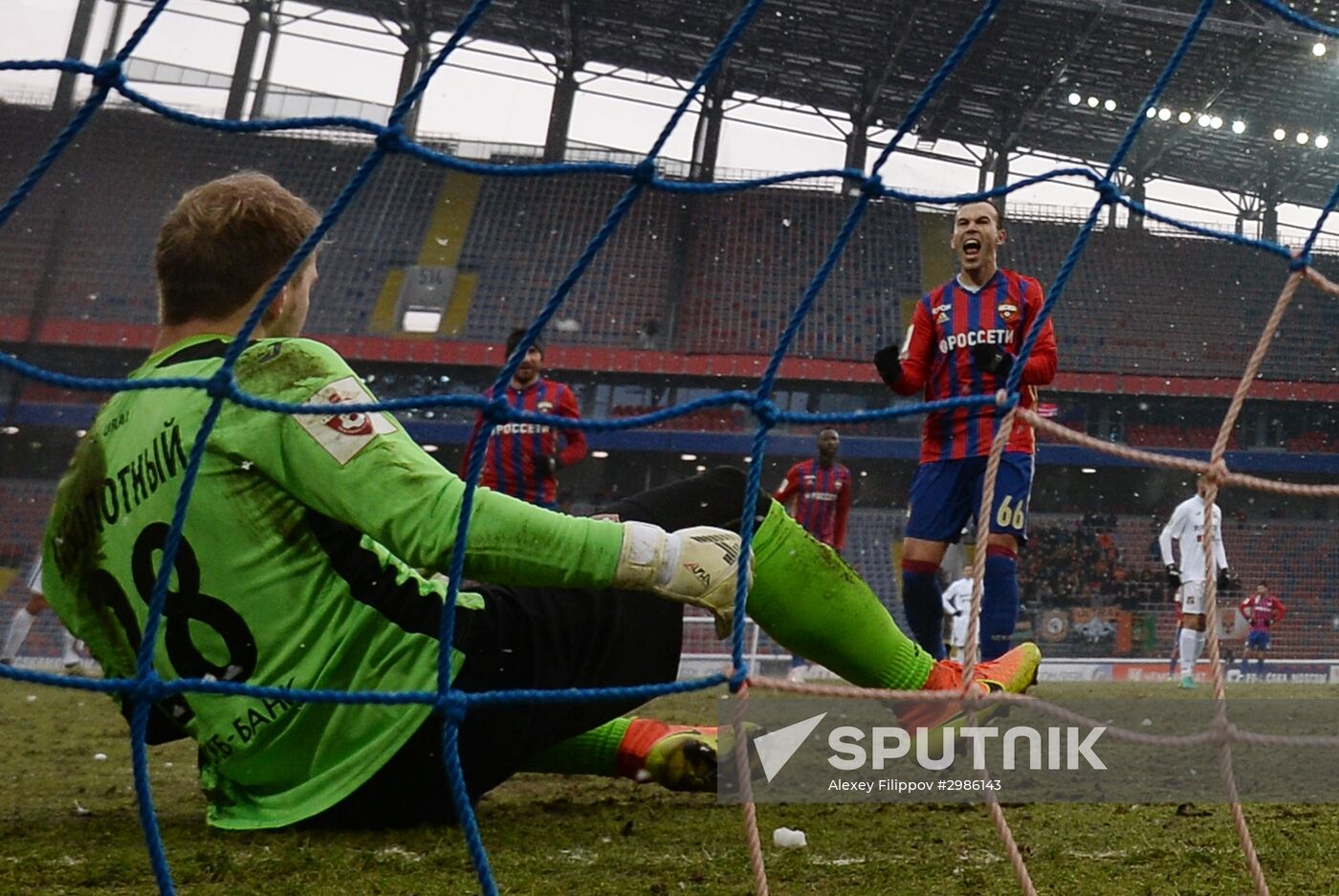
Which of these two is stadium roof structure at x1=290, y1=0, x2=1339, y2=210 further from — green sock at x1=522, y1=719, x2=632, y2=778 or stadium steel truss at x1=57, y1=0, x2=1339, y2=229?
green sock at x1=522, y1=719, x2=632, y2=778

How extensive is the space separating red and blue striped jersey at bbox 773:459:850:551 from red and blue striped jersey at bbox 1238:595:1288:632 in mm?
7345

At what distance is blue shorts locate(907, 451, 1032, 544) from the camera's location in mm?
2992

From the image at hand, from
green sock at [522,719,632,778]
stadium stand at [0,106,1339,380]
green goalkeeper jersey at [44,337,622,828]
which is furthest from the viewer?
stadium stand at [0,106,1339,380]

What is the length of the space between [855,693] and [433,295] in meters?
14.3

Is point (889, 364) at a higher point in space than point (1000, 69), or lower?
lower

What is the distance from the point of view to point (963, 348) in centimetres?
314

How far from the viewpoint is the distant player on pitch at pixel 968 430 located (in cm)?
300

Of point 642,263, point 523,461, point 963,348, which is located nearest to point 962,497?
point 963,348

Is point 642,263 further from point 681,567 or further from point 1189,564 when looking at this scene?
point 681,567

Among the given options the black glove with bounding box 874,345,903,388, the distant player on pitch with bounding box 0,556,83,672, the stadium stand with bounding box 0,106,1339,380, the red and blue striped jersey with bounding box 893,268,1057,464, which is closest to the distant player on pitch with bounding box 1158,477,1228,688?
the red and blue striped jersey with bounding box 893,268,1057,464

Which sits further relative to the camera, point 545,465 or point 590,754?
point 545,465

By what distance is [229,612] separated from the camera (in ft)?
4.48

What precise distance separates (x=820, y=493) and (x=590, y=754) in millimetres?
4971

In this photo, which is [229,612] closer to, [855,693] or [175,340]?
[175,340]
